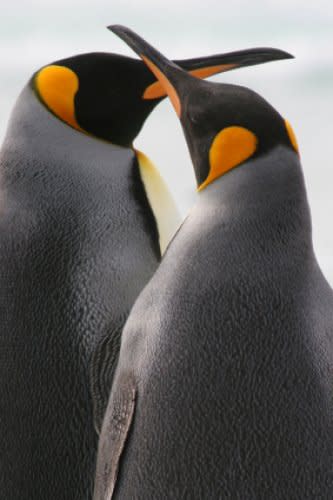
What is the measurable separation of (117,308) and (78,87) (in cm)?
62

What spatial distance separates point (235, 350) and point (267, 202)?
0.95 ft

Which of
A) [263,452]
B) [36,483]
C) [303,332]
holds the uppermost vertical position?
[303,332]

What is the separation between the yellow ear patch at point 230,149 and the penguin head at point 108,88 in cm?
64

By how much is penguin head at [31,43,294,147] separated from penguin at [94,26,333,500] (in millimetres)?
641

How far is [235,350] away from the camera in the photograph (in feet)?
6.97

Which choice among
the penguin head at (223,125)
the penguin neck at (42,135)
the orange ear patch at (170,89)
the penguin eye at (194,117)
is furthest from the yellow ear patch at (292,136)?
the penguin neck at (42,135)

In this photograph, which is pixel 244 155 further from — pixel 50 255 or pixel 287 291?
pixel 50 255

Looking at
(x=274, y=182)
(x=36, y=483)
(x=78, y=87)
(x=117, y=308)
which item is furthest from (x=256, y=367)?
(x=78, y=87)

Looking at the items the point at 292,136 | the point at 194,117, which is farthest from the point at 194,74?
the point at 292,136

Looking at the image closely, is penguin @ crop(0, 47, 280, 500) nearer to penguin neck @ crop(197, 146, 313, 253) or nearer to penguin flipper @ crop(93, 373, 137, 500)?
penguin flipper @ crop(93, 373, 137, 500)

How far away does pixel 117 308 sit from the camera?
258 centimetres

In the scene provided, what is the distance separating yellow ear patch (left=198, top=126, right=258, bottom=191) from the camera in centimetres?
222

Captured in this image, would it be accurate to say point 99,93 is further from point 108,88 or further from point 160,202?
point 160,202

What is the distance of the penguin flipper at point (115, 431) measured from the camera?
86.0 inches
